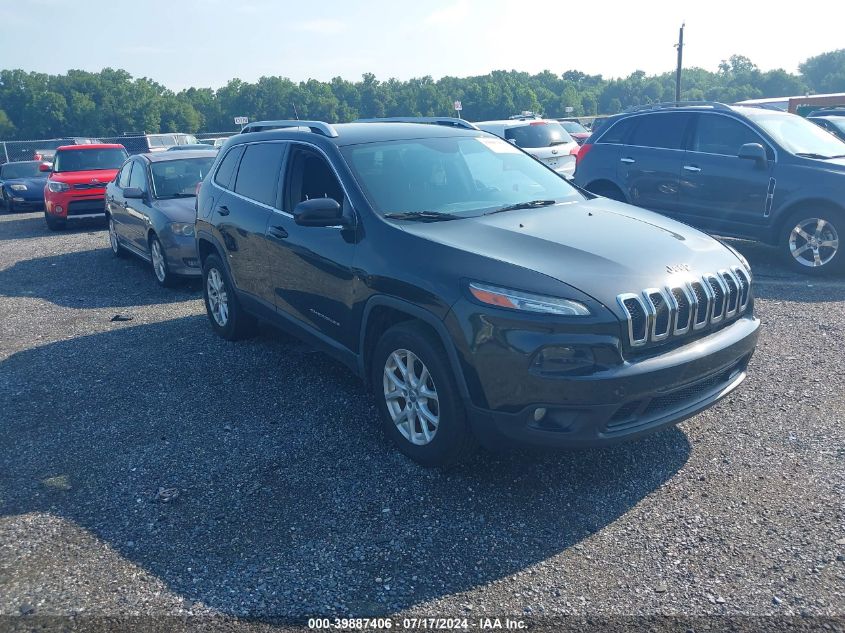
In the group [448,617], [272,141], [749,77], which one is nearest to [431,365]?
[448,617]

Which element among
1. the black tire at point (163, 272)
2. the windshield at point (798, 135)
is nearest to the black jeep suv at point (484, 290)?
the black tire at point (163, 272)

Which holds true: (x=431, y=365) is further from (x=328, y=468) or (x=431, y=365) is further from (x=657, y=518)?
(x=657, y=518)

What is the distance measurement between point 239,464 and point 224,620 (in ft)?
4.72

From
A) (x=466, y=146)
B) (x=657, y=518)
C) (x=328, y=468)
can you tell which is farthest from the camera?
(x=466, y=146)

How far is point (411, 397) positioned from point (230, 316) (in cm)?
298

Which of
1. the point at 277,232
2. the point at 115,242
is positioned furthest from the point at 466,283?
the point at 115,242

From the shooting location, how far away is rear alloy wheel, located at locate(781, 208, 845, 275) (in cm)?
822

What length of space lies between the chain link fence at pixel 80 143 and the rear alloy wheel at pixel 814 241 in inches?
925

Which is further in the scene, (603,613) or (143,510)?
(143,510)

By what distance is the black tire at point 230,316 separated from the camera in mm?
6449

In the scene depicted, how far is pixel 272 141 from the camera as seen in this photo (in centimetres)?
581

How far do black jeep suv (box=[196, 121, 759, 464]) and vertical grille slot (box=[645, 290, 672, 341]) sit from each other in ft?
0.04

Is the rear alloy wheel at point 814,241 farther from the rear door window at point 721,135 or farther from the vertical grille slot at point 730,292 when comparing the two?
the vertical grille slot at point 730,292

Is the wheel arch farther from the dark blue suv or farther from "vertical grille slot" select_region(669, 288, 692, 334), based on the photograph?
the dark blue suv
